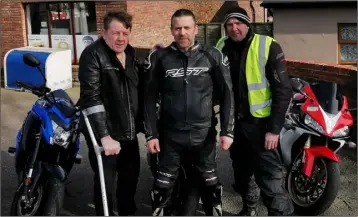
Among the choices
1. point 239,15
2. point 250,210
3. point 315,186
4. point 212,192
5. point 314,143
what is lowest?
point 250,210

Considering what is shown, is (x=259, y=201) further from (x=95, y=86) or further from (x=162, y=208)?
(x=95, y=86)

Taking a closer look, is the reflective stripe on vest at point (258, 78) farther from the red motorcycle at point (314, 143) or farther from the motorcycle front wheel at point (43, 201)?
the motorcycle front wheel at point (43, 201)

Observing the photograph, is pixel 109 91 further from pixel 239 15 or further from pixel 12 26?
pixel 12 26

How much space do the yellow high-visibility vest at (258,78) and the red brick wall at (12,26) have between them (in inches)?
439

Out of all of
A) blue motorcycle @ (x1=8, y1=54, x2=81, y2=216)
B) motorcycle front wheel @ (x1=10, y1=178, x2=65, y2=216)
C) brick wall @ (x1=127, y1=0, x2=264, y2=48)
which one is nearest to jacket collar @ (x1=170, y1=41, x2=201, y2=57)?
blue motorcycle @ (x1=8, y1=54, x2=81, y2=216)

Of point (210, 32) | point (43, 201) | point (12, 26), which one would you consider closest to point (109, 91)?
point (43, 201)

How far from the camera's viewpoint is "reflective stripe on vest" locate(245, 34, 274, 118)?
3932 mm

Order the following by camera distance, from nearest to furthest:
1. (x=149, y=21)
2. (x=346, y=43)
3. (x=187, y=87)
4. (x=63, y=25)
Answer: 1. (x=187, y=87)
2. (x=346, y=43)
3. (x=63, y=25)
4. (x=149, y=21)

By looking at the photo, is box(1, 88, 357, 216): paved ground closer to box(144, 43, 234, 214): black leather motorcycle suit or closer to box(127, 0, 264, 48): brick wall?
box(144, 43, 234, 214): black leather motorcycle suit

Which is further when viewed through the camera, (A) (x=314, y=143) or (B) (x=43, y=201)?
(A) (x=314, y=143)

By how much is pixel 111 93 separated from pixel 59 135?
0.58m

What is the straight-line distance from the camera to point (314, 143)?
4473mm

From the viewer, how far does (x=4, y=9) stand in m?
13.9

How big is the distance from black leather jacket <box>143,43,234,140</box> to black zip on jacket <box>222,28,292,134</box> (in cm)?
25
